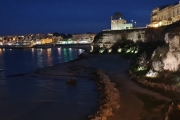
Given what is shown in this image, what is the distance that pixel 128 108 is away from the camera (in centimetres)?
1852

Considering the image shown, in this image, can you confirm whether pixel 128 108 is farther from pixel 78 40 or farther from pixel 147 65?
pixel 78 40

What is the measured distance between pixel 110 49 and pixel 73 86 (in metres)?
34.5

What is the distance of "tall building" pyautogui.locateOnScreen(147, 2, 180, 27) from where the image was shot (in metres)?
57.8

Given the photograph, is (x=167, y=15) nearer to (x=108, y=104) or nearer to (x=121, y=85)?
(x=121, y=85)

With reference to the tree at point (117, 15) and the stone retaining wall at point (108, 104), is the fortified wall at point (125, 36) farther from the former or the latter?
the stone retaining wall at point (108, 104)

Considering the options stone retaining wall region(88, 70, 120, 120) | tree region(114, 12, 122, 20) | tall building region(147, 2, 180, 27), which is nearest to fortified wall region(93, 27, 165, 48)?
tall building region(147, 2, 180, 27)

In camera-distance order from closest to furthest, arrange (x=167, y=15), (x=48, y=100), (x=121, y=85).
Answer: (x=48, y=100)
(x=121, y=85)
(x=167, y=15)

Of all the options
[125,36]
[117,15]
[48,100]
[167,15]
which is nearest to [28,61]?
[125,36]

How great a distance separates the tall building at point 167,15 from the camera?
189 ft

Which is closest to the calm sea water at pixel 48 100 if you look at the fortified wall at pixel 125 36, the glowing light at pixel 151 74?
the glowing light at pixel 151 74

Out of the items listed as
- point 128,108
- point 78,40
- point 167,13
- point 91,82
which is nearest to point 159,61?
point 91,82

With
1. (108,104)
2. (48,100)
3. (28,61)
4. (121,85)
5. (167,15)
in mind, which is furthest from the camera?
(28,61)

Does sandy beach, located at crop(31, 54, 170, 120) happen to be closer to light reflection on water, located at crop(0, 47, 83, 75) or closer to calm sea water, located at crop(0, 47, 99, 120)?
calm sea water, located at crop(0, 47, 99, 120)

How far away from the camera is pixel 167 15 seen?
63.4m
